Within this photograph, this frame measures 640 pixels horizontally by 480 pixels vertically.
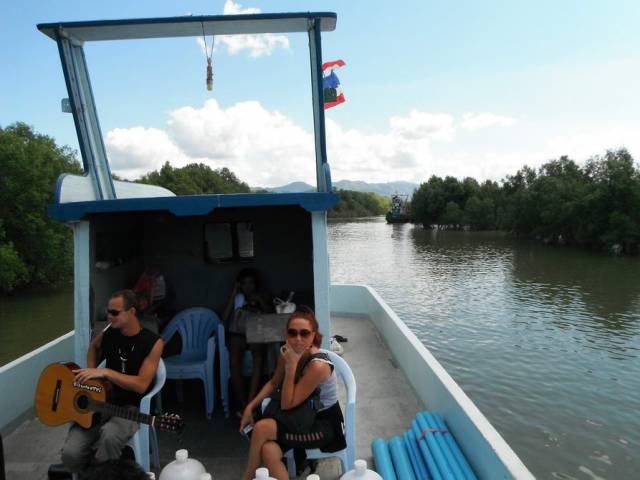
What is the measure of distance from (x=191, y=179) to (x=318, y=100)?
162 ft

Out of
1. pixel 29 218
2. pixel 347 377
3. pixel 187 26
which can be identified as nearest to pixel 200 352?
pixel 347 377

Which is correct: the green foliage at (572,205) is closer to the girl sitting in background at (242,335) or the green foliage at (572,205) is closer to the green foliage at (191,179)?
the green foliage at (191,179)

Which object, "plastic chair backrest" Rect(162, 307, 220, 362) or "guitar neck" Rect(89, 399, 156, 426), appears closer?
"guitar neck" Rect(89, 399, 156, 426)

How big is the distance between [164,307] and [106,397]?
90.1 inches

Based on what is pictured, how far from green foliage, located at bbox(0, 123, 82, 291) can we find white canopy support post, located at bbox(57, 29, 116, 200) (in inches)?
632

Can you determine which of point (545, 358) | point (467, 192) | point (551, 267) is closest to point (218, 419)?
point (545, 358)

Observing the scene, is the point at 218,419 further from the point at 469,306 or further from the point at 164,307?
the point at 469,306

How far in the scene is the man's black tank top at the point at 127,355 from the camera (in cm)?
300

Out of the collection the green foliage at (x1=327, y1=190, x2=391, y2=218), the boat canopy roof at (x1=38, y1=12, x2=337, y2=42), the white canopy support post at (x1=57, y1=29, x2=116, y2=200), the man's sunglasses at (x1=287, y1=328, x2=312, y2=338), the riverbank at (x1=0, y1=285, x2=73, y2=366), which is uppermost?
the green foliage at (x1=327, y1=190, x2=391, y2=218)

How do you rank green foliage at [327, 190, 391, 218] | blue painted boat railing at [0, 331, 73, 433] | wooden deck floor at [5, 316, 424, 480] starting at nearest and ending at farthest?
wooden deck floor at [5, 316, 424, 480] → blue painted boat railing at [0, 331, 73, 433] → green foliage at [327, 190, 391, 218]

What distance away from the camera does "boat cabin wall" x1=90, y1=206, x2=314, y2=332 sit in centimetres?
554

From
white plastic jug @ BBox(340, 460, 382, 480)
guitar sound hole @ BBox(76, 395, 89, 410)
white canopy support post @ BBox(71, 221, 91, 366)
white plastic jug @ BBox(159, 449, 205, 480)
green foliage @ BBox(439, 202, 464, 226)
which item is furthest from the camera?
green foliage @ BBox(439, 202, 464, 226)

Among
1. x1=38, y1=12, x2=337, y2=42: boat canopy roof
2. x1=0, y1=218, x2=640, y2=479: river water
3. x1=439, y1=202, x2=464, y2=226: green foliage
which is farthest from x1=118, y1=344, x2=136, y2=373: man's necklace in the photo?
x1=439, y1=202, x2=464, y2=226: green foliage

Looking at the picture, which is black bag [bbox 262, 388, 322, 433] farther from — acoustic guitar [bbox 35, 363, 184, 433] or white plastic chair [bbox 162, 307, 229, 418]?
white plastic chair [bbox 162, 307, 229, 418]
